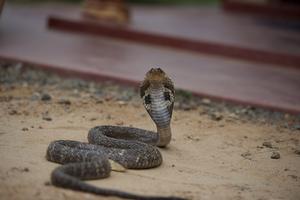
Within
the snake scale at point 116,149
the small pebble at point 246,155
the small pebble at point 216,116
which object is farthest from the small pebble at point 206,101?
the snake scale at point 116,149

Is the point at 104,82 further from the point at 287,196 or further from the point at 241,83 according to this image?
the point at 287,196

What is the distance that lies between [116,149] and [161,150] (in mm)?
785

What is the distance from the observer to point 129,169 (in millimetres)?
6254

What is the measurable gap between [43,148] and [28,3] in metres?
10.2

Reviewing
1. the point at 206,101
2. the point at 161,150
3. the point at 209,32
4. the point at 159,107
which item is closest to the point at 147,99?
the point at 159,107

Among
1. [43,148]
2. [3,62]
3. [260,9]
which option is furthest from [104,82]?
[260,9]

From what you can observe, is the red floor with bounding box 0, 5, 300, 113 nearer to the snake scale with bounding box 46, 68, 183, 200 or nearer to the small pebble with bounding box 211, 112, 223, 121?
the small pebble with bounding box 211, 112, 223, 121

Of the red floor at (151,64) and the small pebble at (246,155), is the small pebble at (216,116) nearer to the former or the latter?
the red floor at (151,64)

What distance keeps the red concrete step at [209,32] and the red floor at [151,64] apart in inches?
6.7

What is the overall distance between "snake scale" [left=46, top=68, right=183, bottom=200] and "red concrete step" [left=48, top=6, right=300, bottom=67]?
4768mm

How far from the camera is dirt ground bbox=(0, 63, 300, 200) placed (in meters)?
5.80

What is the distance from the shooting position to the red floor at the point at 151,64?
9.52m

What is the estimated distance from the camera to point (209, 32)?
42.1ft

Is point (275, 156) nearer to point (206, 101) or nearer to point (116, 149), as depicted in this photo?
point (116, 149)
